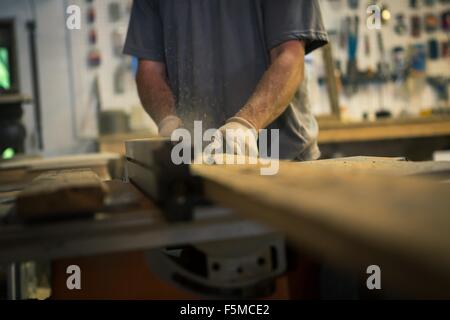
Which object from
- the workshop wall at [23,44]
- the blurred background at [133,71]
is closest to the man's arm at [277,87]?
the blurred background at [133,71]

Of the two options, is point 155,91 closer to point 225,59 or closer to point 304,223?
point 225,59

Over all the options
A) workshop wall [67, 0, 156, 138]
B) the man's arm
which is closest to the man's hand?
the man's arm

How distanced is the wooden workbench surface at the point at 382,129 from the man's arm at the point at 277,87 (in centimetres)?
142

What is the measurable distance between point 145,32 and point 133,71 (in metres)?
1.71

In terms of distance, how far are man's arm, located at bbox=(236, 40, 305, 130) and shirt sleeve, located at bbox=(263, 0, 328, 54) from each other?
2cm

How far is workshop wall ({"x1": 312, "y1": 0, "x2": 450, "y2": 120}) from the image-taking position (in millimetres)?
3346

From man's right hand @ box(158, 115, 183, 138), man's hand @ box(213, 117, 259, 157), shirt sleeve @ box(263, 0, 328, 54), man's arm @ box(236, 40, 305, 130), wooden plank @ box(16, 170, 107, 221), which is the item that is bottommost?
wooden plank @ box(16, 170, 107, 221)

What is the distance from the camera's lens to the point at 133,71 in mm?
3209

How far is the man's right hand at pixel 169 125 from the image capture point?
1.32m

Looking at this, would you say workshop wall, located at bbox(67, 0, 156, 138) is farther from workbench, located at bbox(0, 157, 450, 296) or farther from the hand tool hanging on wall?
workbench, located at bbox(0, 157, 450, 296)

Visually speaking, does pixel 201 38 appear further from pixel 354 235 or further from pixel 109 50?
pixel 109 50

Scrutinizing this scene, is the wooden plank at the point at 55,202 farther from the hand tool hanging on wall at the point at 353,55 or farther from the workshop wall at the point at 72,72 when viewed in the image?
the hand tool hanging on wall at the point at 353,55

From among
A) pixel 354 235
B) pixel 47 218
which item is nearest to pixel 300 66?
pixel 47 218

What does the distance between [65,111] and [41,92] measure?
0.19 m
